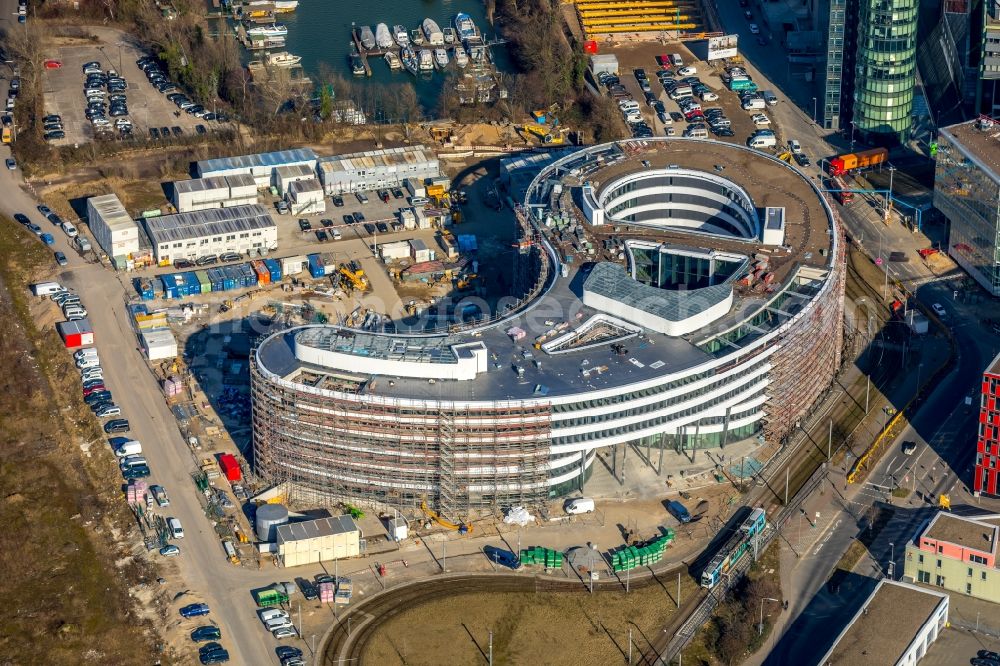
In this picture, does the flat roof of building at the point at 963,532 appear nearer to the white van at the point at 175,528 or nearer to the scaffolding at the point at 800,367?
the scaffolding at the point at 800,367

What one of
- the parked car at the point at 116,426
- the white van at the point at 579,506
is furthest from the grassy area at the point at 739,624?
the parked car at the point at 116,426

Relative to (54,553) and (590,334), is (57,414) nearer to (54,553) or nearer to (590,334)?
(54,553)

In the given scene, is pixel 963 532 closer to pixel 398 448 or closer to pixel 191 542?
pixel 398 448

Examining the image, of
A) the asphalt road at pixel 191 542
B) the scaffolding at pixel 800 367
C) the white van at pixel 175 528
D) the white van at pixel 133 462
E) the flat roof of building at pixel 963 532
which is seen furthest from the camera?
the scaffolding at pixel 800 367

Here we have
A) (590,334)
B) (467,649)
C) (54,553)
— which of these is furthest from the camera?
(590,334)

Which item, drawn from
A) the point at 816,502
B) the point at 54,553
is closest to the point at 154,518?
the point at 54,553

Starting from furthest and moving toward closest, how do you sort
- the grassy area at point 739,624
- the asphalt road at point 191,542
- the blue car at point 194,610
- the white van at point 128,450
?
1. the white van at point 128,450
2. the blue car at point 194,610
3. the asphalt road at point 191,542
4. the grassy area at point 739,624
